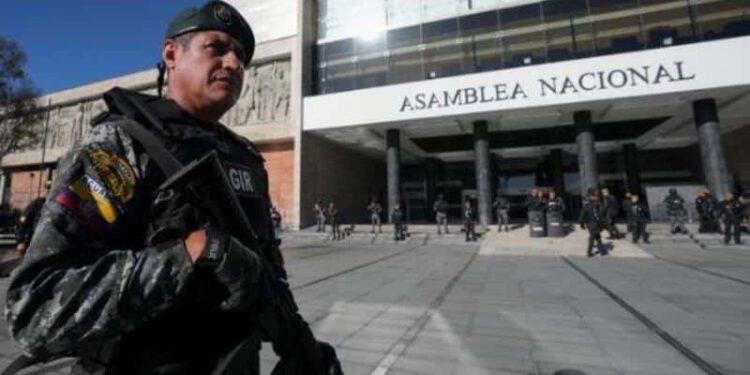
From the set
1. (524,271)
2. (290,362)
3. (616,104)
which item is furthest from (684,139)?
(290,362)

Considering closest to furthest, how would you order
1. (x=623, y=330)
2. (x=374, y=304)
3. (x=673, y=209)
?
(x=623, y=330) < (x=374, y=304) < (x=673, y=209)

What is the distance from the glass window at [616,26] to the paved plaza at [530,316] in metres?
11.1

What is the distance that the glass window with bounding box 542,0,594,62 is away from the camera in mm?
17688

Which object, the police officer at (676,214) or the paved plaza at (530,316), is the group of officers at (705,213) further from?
the paved plaza at (530,316)

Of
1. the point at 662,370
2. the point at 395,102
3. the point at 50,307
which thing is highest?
the point at 395,102

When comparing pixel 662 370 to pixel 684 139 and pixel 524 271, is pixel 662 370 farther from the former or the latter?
pixel 684 139

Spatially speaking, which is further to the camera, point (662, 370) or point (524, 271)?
point (524, 271)

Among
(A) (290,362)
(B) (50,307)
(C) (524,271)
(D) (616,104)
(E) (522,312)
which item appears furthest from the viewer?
(D) (616,104)

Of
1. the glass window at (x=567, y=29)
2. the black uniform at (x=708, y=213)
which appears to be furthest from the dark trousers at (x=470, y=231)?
the glass window at (x=567, y=29)

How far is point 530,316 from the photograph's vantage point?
14.4ft

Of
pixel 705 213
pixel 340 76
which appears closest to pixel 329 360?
pixel 705 213

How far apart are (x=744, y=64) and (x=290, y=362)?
2017cm

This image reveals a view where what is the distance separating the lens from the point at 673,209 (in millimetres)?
14039

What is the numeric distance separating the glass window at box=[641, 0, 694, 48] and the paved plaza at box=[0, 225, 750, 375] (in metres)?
11.1
